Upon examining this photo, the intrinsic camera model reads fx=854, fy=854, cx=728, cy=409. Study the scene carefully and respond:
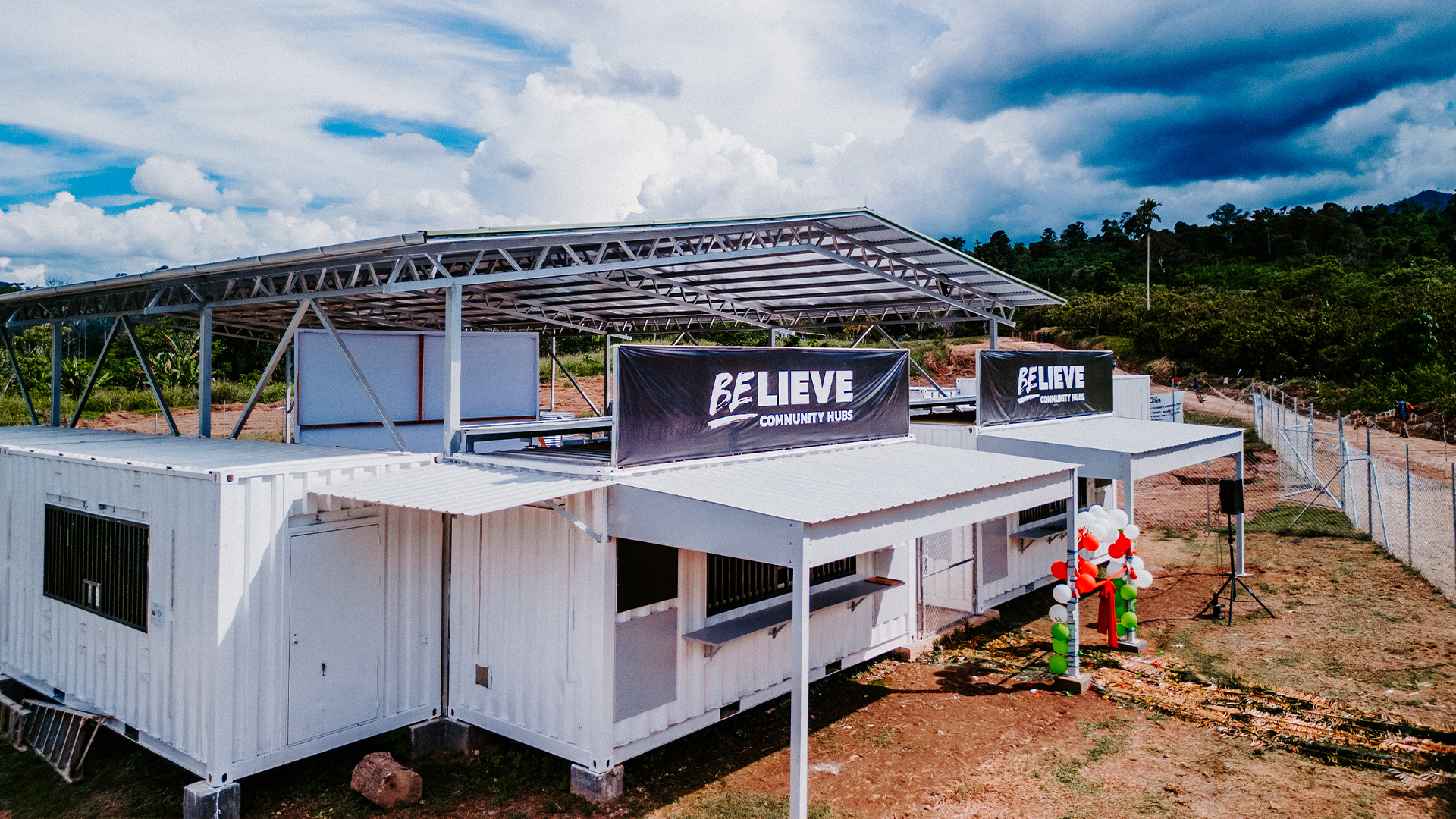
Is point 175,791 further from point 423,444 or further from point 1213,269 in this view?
point 1213,269

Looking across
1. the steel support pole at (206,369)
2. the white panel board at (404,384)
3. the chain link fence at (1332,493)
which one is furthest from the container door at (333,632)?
the chain link fence at (1332,493)

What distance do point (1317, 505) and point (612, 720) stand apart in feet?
63.3

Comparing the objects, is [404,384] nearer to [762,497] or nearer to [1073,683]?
[762,497]

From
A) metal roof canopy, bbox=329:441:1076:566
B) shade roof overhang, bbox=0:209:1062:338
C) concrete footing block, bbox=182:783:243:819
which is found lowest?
concrete footing block, bbox=182:783:243:819

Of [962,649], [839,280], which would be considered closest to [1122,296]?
[839,280]

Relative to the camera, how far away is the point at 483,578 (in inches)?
315

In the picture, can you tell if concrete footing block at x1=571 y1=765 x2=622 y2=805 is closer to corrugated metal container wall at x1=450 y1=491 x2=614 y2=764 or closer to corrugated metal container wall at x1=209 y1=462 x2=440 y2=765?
corrugated metal container wall at x1=450 y1=491 x2=614 y2=764

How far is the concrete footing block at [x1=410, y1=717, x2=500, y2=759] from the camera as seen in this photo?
26.2 ft

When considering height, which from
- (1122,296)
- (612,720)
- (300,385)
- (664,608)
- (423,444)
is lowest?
(612,720)

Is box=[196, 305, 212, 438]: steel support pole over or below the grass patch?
over

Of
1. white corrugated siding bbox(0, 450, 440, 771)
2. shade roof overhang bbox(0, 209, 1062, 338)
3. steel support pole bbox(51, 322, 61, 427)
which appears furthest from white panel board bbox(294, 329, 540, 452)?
steel support pole bbox(51, 322, 61, 427)

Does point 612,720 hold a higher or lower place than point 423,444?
lower

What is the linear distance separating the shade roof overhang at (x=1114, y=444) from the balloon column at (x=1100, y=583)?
1009 mm

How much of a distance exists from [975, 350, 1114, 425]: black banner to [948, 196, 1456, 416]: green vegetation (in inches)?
585
